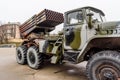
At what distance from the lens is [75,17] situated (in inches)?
211

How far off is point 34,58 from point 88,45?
9.83 feet

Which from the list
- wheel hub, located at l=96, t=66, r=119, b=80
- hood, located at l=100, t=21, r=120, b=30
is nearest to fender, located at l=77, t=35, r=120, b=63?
hood, located at l=100, t=21, r=120, b=30

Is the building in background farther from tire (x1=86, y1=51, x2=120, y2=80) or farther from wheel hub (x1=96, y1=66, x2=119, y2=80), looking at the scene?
wheel hub (x1=96, y1=66, x2=119, y2=80)

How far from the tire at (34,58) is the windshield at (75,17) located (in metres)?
2.08

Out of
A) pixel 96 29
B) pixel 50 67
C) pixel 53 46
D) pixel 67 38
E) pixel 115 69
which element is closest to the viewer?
pixel 115 69

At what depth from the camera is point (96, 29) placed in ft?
15.4

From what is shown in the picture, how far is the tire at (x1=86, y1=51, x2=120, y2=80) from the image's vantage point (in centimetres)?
390

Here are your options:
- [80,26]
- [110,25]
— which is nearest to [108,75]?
[110,25]

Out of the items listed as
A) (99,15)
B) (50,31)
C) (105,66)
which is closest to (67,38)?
(99,15)

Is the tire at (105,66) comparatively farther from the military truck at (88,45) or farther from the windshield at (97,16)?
the windshield at (97,16)

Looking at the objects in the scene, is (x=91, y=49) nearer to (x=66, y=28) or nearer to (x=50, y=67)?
(x=66, y=28)

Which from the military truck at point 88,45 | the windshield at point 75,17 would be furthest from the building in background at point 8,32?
the windshield at point 75,17

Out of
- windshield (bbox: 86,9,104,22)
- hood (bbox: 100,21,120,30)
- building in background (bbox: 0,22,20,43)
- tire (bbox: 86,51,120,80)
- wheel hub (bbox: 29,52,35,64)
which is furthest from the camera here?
building in background (bbox: 0,22,20,43)

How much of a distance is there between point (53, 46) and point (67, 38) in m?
1.11
